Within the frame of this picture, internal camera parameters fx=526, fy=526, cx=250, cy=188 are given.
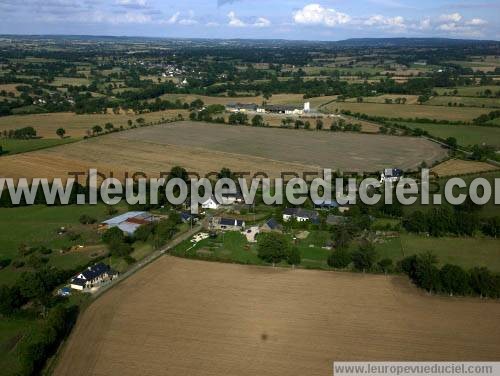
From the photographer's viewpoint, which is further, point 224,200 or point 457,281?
point 224,200

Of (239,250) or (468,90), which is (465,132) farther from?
(239,250)

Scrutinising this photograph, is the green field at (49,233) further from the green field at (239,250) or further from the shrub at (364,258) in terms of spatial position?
the shrub at (364,258)

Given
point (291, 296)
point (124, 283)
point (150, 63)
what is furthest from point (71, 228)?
point (150, 63)

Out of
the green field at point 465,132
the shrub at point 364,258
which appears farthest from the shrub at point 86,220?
the green field at point 465,132

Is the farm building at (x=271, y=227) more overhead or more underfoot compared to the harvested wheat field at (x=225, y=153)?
more underfoot

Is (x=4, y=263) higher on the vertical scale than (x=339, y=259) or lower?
lower

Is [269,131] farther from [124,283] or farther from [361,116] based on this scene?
[124,283]

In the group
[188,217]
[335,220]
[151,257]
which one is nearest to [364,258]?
[335,220]
